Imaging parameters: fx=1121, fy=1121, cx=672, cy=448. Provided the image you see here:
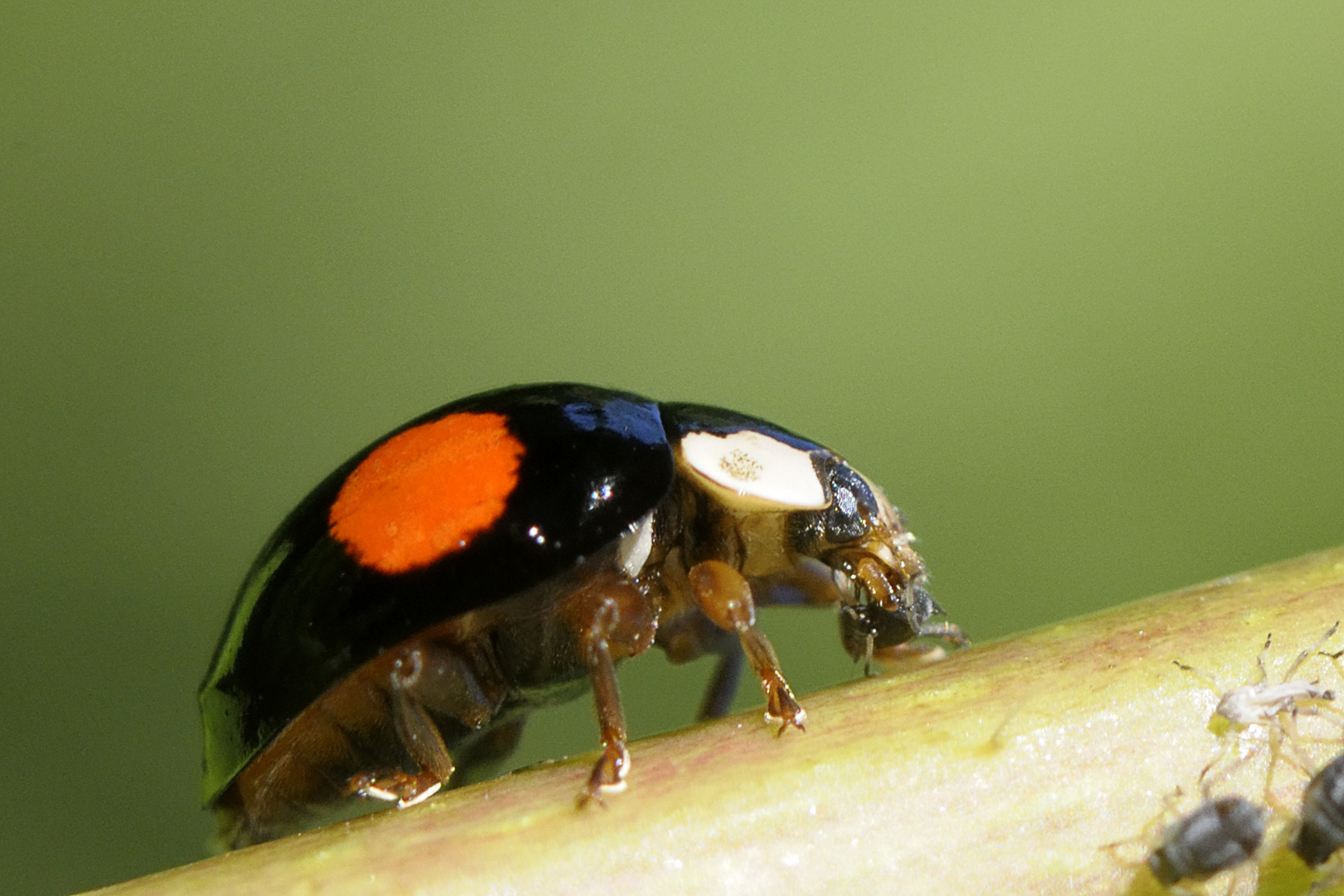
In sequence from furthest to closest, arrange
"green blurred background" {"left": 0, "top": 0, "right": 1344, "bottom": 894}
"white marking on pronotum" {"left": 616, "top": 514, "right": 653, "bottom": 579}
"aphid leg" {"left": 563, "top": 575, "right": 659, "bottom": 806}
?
1. "green blurred background" {"left": 0, "top": 0, "right": 1344, "bottom": 894}
2. "white marking on pronotum" {"left": 616, "top": 514, "right": 653, "bottom": 579}
3. "aphid leg" {"left": 563, "top": 575, "right": 659, "bottom": 806}

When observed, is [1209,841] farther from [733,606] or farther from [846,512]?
[846,512]

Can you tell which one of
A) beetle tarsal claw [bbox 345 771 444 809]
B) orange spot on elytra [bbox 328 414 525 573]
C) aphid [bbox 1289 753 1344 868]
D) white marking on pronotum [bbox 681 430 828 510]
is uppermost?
orange spot on elytra [bbox 328 414 525 573]

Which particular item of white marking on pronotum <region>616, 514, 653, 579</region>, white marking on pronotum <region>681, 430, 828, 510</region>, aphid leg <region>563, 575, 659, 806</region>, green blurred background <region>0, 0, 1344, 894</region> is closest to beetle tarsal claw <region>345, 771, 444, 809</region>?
aphid leg <region>563, 575, 659, 806</region>

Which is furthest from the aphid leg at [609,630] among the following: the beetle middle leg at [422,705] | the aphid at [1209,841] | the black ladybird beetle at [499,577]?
the aphid at [1209,841]

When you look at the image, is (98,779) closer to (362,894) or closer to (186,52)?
(186,52)

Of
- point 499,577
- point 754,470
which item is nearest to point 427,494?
point 499,577

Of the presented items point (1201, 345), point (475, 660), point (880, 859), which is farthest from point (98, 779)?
point (1201, 345)

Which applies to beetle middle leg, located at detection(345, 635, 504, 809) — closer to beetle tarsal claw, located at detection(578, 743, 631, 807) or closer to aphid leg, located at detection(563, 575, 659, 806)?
aphid leg, located at detection(563, 575, 659, 806)

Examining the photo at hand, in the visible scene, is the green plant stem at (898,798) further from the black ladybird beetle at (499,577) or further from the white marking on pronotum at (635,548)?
the white marking on pronotum at (635,548)
